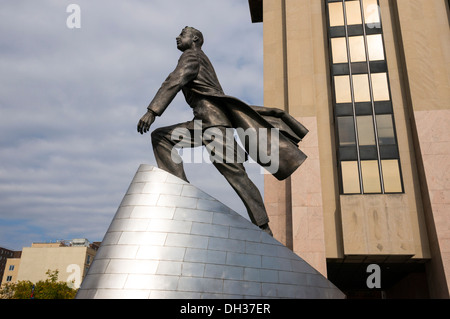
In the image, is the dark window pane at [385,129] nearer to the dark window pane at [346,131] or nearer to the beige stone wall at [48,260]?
the dark window pane at [346,131]

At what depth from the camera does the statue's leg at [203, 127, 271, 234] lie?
6.24 metres

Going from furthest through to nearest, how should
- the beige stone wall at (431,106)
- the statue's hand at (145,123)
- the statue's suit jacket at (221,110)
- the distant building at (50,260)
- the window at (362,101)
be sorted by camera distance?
the distant building at (50,260) → the window at (362,101) → the beige stone wall at (431,106) → the statue's suit jacket at (221,110) → the statue's hand at (145,123)

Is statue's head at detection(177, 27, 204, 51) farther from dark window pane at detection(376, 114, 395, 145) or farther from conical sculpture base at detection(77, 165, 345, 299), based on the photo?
dark window pane at detection(376, 114, 395, 145)

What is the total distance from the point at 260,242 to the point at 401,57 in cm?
1555

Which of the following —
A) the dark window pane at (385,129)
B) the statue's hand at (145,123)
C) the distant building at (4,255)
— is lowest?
the statue's hand at (145,123)

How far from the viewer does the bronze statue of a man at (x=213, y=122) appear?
6266 millimetres

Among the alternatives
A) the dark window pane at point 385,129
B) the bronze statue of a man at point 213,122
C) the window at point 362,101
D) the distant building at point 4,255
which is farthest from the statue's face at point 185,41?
the distant building at point 4,255

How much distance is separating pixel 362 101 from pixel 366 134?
67.9 inches

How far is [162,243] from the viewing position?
497 cm

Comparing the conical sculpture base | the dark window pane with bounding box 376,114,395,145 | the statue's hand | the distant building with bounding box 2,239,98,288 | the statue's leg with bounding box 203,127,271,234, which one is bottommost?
the conical sculpture base

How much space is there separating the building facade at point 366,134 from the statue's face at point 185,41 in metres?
9.60

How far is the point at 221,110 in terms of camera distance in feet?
22.2

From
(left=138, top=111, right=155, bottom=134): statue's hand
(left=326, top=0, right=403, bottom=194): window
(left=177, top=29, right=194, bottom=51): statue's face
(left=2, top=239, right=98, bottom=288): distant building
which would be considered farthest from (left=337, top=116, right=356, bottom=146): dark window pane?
(left=2, top=239, right=98, bottom=288): distant building
